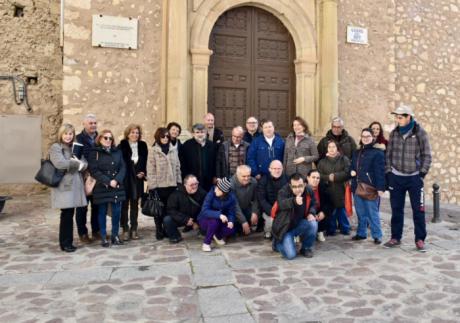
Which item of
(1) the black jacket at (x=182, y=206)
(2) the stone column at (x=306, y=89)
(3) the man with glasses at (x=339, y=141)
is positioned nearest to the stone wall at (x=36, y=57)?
(1) the black jacket at (x=182, y=206)

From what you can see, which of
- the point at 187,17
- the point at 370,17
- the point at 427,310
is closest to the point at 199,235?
the point at 427,310

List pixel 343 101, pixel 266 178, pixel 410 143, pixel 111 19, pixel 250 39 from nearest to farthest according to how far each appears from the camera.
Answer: pixel 410 143, pixel 266 178, pixel 111 19, pixel 250 39, pixel 343 101

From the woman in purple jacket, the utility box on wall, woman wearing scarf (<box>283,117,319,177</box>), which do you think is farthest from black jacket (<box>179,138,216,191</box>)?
the utility box on wall

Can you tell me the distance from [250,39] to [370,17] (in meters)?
2.88

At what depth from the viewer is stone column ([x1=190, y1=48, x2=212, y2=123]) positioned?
273 inches

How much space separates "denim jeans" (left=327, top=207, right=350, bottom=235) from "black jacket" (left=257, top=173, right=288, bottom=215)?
870 mm

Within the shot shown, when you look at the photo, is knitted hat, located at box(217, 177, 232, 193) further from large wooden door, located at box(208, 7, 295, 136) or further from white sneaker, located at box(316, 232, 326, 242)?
large wooden door, located at box(208, 7, 295, 136)

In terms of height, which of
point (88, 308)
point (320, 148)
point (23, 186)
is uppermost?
point (320, 148)

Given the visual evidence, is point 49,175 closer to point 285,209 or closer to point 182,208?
point 182,208

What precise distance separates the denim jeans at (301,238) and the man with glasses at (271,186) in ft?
1.78

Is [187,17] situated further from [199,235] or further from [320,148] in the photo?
[199,235]

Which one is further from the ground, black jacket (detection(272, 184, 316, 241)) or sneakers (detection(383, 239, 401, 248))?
black jacket (detection(272, 184, 316, 241))

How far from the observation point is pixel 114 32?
264 inches

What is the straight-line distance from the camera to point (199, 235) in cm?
506
